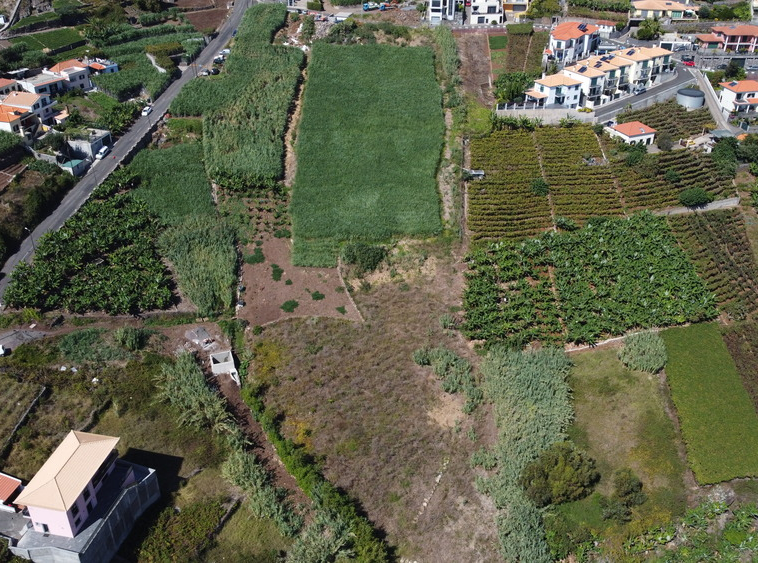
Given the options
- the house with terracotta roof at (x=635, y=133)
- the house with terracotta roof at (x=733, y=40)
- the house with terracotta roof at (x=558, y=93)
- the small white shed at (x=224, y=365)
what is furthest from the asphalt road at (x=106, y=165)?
the house with terracotta roof at (x=733, y=40)

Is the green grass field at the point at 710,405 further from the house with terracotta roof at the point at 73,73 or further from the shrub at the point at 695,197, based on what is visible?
the house with terracotta roof at the point at 73,73

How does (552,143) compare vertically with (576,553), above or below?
above

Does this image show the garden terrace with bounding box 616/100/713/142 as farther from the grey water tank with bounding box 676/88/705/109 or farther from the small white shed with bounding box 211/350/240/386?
the small white shed with bounding box 211/350/240/386

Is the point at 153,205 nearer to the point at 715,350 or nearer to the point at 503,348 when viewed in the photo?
the point at 503,348

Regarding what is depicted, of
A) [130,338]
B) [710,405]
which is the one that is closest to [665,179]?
[710,405]

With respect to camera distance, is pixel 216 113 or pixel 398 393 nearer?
pixel 398 393

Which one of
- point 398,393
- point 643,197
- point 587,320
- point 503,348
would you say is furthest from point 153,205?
point 643,197

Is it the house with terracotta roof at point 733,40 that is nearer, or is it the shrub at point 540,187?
the shrub at point 540,187
